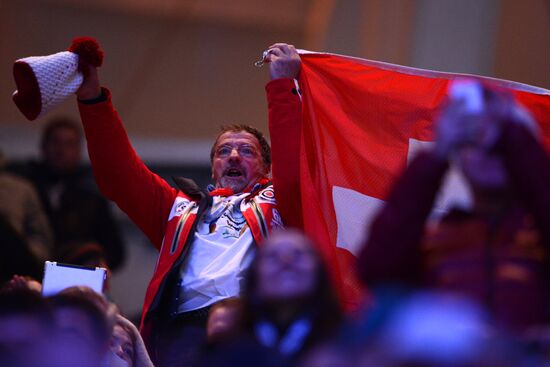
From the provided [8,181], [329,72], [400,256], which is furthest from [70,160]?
[400,256]

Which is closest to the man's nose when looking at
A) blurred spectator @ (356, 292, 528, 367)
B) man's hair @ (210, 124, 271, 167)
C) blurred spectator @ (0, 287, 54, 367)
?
man's hair @ (210, 124, 271, 167)

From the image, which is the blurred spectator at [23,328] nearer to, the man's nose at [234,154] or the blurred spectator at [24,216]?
the man's nose at [234,154]

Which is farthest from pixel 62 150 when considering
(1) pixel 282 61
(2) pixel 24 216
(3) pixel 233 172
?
(1) pixel 282 61

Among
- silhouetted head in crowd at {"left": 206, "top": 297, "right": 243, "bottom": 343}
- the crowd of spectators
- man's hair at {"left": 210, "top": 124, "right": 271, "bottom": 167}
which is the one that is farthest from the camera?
man's hair at {"left": 210, "top": 124, "right": 271, "bottom": 167}

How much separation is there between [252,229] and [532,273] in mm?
1795

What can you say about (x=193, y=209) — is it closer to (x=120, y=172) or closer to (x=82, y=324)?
(x=120, y=172)

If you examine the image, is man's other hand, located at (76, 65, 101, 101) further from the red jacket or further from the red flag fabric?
the red flag fabric

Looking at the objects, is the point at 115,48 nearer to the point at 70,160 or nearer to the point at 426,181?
the point at 70,160

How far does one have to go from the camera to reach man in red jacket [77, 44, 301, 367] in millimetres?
4691

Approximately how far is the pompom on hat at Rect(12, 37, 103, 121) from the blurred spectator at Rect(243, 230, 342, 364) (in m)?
1.78

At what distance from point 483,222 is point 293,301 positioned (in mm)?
559

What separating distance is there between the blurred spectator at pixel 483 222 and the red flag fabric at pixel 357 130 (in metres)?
1.63

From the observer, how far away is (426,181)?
324 centimetres

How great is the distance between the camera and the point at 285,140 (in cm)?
494
